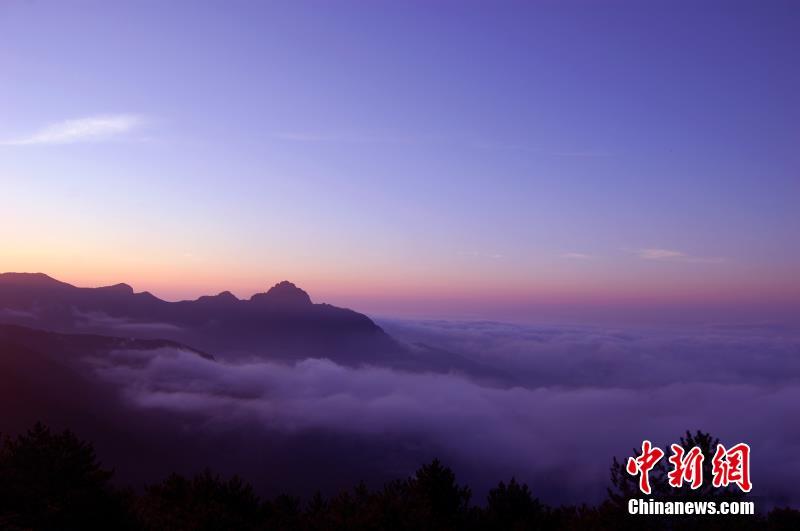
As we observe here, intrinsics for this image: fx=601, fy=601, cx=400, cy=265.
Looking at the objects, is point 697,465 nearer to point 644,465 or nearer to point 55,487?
point 644,465

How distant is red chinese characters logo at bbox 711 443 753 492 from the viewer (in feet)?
87.3

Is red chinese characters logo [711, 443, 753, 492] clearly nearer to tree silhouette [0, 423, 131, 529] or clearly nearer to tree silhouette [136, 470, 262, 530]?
tree silhouette [136, 470, 262, 530]

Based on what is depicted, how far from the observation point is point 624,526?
80.2 feet

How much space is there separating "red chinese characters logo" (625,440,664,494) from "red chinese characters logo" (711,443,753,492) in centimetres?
278

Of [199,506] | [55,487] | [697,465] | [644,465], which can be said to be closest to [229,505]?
[199,506]

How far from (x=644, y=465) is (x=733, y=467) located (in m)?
4.33

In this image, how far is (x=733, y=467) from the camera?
87.9 feet

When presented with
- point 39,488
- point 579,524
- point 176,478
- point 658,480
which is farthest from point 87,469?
point 658,480

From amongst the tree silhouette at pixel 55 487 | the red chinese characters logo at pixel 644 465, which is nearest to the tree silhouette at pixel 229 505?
the tree silhouette at pixel 55 487

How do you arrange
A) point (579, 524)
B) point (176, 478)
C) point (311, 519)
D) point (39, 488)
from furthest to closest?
1. point (176, 478)
2. point (311, 519)
3. point (579, 524)
4. point (39, 488)

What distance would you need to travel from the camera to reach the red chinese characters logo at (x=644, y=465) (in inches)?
1026

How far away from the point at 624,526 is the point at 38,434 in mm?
23847

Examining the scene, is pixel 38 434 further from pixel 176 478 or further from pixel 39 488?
pixel 176 478

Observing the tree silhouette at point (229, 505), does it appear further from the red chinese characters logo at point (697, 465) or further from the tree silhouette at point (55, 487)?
the red chinese characters logo at point (697, 465)
